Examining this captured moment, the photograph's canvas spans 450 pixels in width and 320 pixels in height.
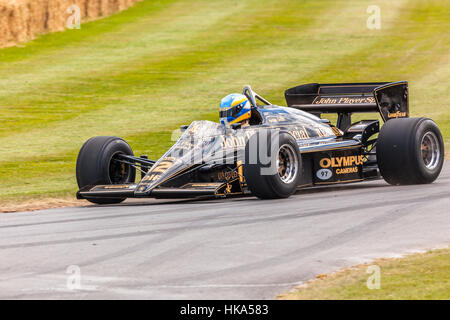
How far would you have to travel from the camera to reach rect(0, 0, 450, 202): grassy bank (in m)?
20.2

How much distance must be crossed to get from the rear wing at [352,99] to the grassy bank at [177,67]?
387 cm

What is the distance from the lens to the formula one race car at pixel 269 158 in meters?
11.2

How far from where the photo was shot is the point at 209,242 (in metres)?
8.47

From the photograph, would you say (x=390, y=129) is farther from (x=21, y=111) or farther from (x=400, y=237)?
(x=21, y=111)

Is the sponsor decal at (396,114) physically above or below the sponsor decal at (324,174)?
above

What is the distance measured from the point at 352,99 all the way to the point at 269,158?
4.07 m

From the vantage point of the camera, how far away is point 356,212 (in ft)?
33.1

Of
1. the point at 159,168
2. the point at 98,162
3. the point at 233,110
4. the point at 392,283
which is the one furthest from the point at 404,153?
the point at 392,283

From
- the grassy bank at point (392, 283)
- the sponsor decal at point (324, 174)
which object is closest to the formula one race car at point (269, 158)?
the sponsor decal at point (324, 174)

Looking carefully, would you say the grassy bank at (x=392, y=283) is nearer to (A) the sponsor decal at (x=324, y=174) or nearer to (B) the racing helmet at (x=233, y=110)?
(A) the sponsor decal at (x=324, y=174)

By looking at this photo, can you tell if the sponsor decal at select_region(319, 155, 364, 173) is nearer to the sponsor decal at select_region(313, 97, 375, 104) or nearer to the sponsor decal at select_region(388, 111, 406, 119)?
the sponsor decal at select_region(388, 111, 406, 119)

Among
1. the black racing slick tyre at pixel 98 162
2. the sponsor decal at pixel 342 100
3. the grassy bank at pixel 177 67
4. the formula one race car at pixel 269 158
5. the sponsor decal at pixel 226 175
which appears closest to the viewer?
the formula one race car at pixel 269 158

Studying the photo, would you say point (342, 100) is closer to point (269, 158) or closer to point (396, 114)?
point (396, 114)
